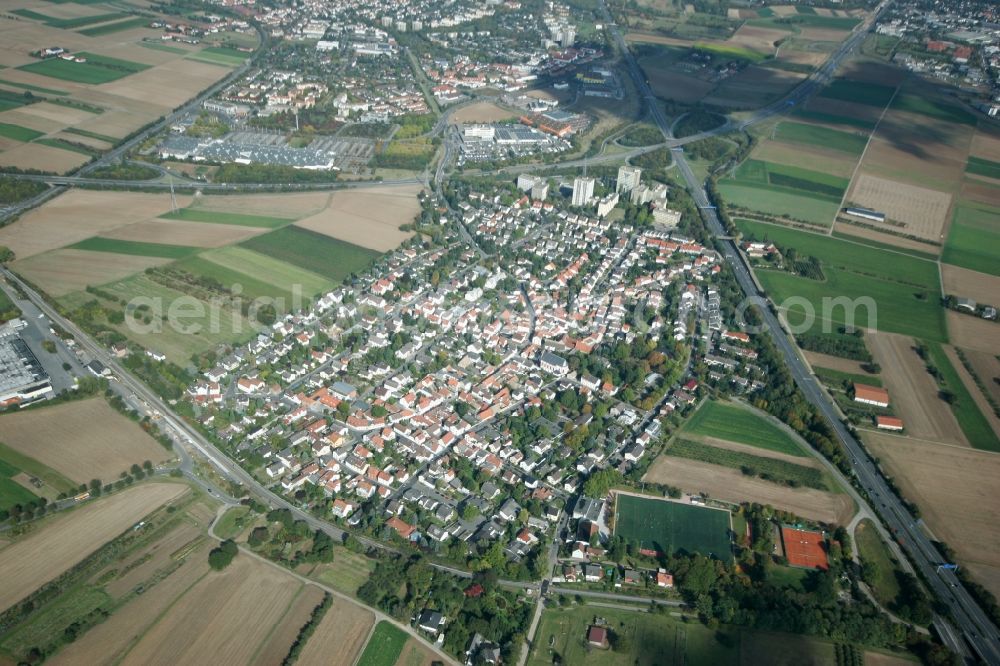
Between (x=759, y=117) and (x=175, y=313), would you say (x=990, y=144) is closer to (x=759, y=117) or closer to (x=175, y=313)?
(x=759, y=117)

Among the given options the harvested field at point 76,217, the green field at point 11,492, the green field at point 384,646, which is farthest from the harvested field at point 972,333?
the harvested field at point 76,217

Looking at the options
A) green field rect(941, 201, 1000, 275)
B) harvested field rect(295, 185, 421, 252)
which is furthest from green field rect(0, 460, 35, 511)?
green field rect(941, 201, 1000, 275)

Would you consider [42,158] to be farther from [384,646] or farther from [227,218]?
[384,646]

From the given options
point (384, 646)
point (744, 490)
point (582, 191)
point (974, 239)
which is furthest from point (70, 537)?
point (974, 239)

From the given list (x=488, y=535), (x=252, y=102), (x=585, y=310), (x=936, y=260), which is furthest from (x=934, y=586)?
(x=252, y=102)

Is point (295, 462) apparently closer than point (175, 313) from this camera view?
Yes

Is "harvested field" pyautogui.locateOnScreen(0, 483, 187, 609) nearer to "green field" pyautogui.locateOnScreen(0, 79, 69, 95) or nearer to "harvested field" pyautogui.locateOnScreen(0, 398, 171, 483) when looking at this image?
"harvested field" pyautogui.locateOnScreen(0, 398, 171, 483)

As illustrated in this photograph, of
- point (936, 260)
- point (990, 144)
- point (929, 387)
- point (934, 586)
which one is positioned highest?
point (990, 144)
